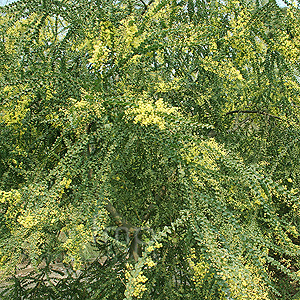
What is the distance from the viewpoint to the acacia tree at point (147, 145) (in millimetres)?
1442

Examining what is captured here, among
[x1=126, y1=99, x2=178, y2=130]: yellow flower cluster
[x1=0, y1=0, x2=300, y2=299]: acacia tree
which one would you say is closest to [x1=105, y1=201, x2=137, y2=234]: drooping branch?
[x1=0, y1=0, x2=300, y2=299]: acacia tree

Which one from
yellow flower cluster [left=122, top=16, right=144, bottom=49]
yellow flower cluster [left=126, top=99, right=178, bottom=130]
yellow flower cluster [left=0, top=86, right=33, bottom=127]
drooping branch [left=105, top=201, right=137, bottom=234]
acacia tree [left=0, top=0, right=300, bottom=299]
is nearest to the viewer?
yellow flower cluster [left=126, top=99, right=178, bottom=130]

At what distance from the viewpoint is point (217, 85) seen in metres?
2.64

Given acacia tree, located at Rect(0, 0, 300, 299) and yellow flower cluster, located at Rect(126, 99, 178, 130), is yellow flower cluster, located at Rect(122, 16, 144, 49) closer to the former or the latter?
acacia tree, located at Rect(0, 0, 300, 299)

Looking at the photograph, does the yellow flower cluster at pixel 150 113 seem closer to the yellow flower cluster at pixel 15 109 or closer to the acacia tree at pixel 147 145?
the acacia tree at pixel 147 145

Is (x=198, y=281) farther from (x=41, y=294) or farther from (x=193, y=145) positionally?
(x=41, y=294)

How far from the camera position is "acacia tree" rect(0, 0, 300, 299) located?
4.73ft

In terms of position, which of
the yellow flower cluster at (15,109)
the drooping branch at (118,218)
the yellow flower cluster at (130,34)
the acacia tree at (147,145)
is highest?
the yellow flower cluster at (130,34)

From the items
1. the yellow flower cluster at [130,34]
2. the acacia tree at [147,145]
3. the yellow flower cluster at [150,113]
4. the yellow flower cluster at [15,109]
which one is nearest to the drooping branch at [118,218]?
the acacia tree at [147,145]

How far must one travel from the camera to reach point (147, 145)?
187 cm

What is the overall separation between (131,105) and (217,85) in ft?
4.91

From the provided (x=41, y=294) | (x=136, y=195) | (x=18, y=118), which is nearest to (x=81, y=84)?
(x=18, y=118)

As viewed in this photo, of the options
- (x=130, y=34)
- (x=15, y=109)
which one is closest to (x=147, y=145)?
(x=130, y=34)

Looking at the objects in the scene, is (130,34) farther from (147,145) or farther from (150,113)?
(147,145)
